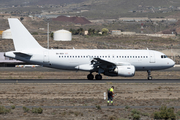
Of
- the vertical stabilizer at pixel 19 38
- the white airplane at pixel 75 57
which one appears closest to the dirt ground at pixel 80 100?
the white airplane at pixel 75 57

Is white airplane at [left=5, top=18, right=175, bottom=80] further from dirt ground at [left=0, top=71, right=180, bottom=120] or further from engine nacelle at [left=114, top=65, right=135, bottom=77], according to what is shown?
dirt ground at [left=0, top=71, right=180, bottom=120]

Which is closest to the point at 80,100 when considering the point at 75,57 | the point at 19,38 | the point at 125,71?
the point at 125,71

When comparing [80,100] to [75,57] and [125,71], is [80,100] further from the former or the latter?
[75,57]

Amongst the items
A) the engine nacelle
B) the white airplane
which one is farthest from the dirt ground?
the white airplane

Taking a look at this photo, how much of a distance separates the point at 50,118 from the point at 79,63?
74.0 ft

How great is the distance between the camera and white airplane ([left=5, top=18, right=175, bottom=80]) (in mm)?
40625

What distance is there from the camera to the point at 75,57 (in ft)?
136

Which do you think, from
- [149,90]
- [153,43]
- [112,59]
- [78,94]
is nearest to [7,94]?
[78,94]

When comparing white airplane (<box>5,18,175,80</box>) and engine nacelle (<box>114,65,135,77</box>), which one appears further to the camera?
white airplane (<box>5,18,175,80</box>)

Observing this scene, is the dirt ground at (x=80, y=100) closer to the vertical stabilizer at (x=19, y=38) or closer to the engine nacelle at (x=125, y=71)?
the engine nacelle at (x=125, y=71)

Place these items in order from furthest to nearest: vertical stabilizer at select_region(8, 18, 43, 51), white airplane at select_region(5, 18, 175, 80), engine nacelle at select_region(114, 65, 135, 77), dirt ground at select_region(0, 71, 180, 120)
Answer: vertical stabilizer at select_region(8, 18, 43, 51) → white airplane at select_region(5, 18, 175, 80) → engine nacelle at select_region(114, 65, 135, 77) → dirt ground at select_region(0, 71, 180, 120)

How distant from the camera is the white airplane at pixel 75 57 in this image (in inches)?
1599

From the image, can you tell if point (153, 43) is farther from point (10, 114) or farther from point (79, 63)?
point (10, 114)

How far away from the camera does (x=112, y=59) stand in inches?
1656
